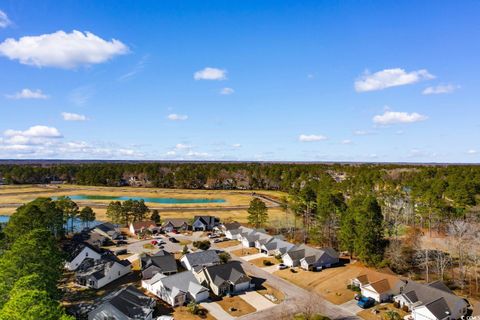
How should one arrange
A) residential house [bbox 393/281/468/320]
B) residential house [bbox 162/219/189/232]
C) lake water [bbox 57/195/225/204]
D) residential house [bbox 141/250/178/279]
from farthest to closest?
lake water [bbox 57/195/225/204], residential house [bbox 162/219/189/232], residential house [bbox 141/250/178/279], residential house [bbox 393/281/468/320]

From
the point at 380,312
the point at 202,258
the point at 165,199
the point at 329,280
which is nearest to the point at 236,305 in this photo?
the point at 202,258

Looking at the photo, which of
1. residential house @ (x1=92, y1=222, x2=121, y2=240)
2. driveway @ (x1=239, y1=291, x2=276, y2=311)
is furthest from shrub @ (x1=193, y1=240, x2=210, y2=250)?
driveway @ (x1=239, y1=291, x2=276, y2=311)

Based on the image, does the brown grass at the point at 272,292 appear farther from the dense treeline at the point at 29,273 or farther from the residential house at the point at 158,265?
the dense treeline at the point at 29,273

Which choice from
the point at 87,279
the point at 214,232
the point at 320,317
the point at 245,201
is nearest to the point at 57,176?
the point at 245,201

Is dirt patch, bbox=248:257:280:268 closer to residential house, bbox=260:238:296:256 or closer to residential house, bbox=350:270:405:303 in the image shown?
residential house, bbox=260:238:296:256

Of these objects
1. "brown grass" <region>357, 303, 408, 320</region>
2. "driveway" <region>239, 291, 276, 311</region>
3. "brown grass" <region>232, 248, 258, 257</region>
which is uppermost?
"brown grass" <region>357, 303, 408, 320</region>

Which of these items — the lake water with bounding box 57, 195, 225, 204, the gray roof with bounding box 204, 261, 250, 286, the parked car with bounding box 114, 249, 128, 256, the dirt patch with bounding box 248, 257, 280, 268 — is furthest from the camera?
the lake water with bounding box 57, 195, 225, 204

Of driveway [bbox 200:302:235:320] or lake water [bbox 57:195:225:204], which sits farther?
lake water [bbox 57:195:225:204]

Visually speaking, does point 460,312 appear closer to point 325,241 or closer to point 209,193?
point 325,241
